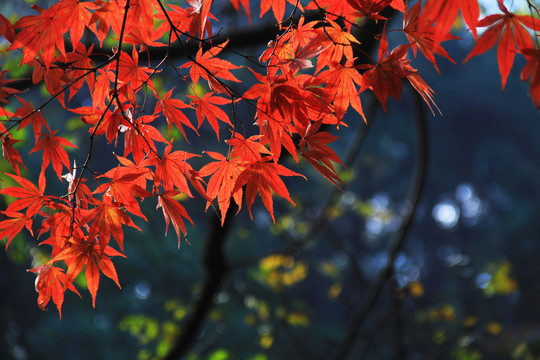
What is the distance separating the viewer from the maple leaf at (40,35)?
68 centimetres

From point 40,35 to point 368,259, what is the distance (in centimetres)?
1143

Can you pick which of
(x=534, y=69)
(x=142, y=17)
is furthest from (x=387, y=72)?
(x=142, y=17)

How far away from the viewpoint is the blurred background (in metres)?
5.84

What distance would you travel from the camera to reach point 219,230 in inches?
73.4

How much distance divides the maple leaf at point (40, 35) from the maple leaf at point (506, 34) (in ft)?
2.04

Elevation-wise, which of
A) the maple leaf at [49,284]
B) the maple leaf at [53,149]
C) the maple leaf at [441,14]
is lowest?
the maple leaf at [49,284]

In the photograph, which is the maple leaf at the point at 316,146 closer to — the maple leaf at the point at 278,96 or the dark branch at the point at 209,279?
the maple leaf at the point at 278,96

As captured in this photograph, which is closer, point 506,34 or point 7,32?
point 506,34

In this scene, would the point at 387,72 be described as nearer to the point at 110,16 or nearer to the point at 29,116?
the point at 110,16

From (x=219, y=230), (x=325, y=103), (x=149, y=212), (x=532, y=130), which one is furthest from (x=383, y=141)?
(x=325, y=103)

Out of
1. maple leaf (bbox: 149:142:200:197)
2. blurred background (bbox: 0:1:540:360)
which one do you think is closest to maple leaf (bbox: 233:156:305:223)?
maple leaf (bbox: 149:142:200:197)

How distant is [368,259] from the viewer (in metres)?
11.5

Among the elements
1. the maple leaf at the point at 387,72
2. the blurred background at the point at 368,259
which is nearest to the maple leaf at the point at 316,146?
the maple leaf at the point at 387,72

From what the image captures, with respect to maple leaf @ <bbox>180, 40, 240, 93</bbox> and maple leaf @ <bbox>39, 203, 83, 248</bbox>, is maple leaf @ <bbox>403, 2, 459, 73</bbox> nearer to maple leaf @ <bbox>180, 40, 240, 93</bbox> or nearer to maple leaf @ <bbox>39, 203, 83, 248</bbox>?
maple leaf @ <bbox>180, 40, 240, 93</bbox>
